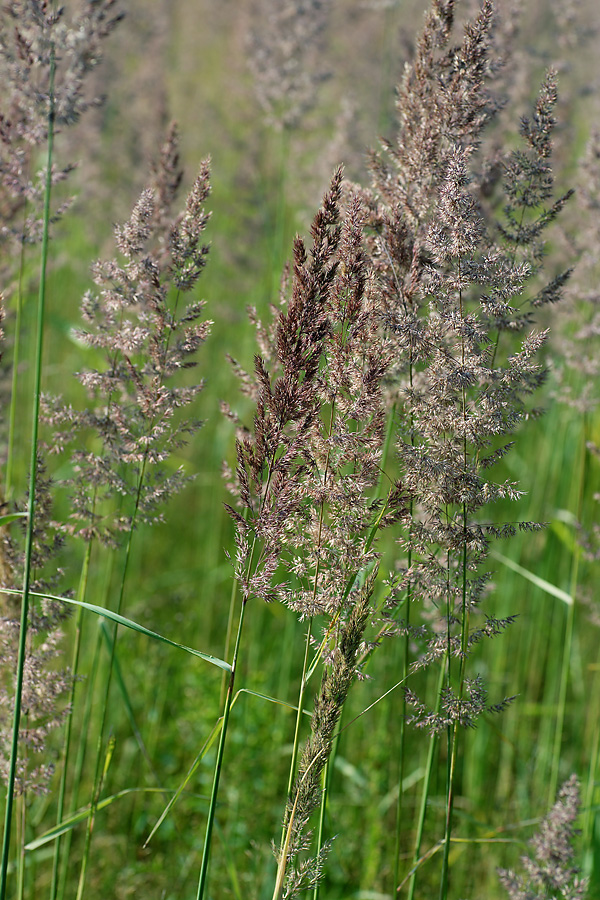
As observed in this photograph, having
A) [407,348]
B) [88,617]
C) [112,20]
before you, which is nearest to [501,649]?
[88,617]

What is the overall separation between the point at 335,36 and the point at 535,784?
6207mm

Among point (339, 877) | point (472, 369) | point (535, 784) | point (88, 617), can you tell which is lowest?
point (339, 877)

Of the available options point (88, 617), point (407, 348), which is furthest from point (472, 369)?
point (88, 617)

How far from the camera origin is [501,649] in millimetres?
3383

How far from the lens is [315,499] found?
4.38 ft

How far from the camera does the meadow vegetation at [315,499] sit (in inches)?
52.6

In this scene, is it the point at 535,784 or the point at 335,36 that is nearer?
the point at 535,784

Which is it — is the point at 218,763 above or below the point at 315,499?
below

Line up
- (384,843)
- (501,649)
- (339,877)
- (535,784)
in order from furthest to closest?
1. (501,649)
2. (535,784)
3. (384,843)
4. (339,877)

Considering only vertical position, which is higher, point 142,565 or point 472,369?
point 472,369

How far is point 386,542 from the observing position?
381 cm

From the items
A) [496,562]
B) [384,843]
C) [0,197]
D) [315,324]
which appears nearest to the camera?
[315,324]

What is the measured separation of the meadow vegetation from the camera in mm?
1337

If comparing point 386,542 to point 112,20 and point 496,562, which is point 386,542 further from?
point 112,20
